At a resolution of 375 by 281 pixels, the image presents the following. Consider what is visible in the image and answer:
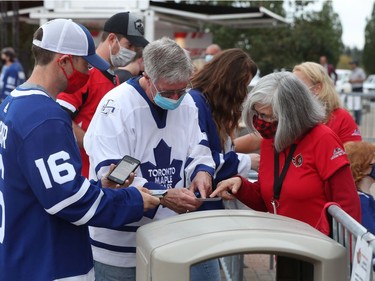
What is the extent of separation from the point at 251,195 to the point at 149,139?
61 cm

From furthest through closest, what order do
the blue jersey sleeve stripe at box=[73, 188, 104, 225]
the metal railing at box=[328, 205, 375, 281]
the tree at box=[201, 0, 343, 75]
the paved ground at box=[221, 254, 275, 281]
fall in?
the tree at box=[201, 0, 343, 75], the paved ground at box=[221, 254, 275, 281], the blue jersey sleeve stripe at box=[73, 188, 104, 225], the metal railing at box=[328, 205, 375, 281]

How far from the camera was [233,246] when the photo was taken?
7.73ft

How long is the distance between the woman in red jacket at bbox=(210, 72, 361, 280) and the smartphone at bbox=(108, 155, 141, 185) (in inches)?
21.3

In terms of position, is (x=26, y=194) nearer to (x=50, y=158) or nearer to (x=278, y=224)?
(x=50, y=158)

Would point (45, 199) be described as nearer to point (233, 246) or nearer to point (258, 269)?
point (233, 246)

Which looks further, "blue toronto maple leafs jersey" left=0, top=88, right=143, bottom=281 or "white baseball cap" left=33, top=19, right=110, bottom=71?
"white baseball cap" left=33, top=19, right=110, bottom=71

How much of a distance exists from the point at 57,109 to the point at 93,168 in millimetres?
623

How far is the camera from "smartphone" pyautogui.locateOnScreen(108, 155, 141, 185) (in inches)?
118

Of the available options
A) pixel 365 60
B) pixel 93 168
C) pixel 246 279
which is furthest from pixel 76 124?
pixel 365 60

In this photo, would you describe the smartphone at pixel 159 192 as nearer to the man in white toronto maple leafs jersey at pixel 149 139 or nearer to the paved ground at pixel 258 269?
the man in white toronto maple leafs jersey at pixel 149 139

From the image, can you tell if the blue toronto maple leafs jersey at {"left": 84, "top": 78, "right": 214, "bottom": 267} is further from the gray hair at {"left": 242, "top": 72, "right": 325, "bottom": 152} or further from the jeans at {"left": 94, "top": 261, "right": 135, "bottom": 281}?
the gray hair at {"left": 242, "top": 72, "right": 325, "bottom": 152}

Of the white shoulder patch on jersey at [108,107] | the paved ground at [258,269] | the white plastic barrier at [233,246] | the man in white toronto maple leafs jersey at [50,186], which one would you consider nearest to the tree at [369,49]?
the paved ground at [258,269]

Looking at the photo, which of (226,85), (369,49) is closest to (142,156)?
(226,85)

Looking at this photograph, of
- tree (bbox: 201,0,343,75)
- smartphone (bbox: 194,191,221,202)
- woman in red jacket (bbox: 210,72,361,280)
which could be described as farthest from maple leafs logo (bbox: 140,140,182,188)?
tree (bbox: 201,0,343,75)
